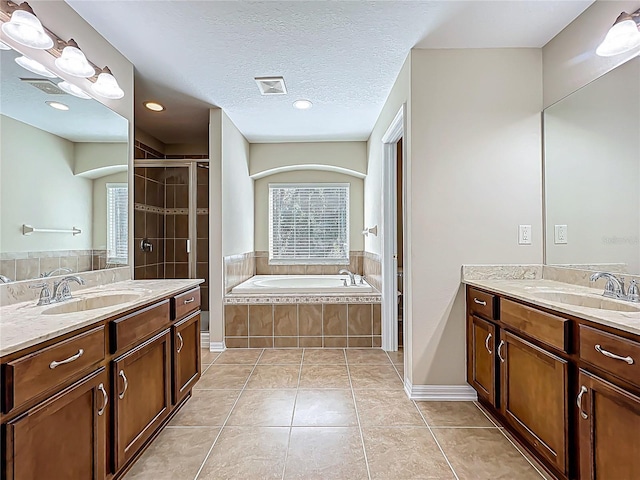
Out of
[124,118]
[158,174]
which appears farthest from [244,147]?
[124,118]

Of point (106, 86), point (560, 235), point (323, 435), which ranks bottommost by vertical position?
Answer: point (323, 435)

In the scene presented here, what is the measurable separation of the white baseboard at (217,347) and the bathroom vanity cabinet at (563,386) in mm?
2412

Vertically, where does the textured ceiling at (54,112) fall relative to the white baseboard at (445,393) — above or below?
above

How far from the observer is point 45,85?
1.89m

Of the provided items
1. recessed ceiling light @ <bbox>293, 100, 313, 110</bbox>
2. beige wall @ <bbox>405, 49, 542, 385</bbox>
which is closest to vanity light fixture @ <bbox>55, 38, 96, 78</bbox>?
recessed ceiling light @ <bbox>293, 100, 313, 110</bbox>

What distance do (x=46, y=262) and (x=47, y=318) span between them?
683mm

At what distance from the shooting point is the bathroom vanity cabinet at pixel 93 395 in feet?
3.47

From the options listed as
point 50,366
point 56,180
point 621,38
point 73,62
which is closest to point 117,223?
point 56,180

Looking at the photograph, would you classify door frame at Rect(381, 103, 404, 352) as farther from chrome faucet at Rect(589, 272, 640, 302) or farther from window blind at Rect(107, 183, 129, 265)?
window blind at Rect(107, 183, 129, 265)

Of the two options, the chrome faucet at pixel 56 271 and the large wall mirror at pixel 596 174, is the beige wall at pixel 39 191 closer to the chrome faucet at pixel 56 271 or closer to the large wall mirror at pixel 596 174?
the chrome faucet at pixel 56 271

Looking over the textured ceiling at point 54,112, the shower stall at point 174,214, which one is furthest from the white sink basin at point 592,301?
the shower stall at point 174,214

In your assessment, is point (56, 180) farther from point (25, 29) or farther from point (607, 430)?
point (607, 430)

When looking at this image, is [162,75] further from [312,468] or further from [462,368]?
[462,368]

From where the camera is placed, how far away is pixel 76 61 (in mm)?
1987
